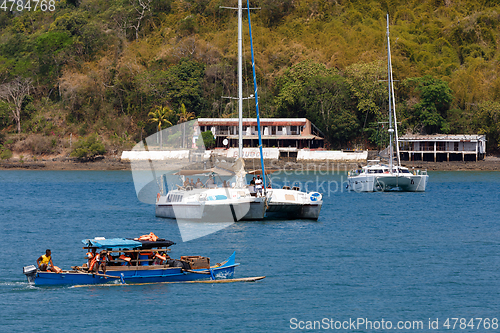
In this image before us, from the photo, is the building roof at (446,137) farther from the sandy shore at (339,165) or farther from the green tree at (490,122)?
the sandy shore at (339,165)

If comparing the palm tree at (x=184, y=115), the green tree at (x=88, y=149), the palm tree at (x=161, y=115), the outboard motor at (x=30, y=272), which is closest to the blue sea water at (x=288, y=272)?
the outboard motor at (x=30, y=272)

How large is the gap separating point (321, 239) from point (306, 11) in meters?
109

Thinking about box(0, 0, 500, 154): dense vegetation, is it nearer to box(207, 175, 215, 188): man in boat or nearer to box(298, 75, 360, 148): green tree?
box(298, 75, 360, 148): green tree

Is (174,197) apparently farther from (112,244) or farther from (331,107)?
(331,107)

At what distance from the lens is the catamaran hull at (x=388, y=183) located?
2640 inches

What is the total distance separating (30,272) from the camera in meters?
25.7

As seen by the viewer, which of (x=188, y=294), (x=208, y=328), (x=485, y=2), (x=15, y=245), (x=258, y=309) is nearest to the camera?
(x=208, y=328)

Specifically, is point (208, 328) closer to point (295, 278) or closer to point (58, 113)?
point (295, 278)

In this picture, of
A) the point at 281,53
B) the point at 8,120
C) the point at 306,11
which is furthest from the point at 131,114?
the point at 306,11

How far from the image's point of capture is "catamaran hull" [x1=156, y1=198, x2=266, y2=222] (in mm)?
41781

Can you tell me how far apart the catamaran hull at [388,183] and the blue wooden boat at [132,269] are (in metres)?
42.6

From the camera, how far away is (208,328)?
74.2ft

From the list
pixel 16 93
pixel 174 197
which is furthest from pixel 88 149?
pixel 174 197

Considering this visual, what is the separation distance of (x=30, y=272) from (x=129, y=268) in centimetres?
400
